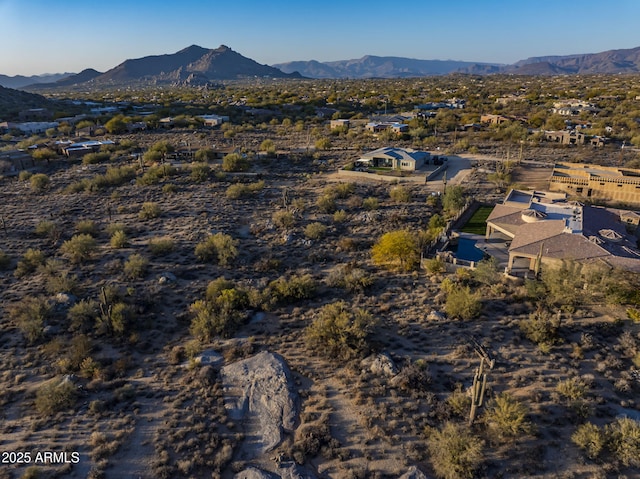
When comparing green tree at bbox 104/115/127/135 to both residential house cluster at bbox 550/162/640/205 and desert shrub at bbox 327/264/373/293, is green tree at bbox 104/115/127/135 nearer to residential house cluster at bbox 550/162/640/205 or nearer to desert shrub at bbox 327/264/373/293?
desert shrub at bbox 327/264/373/293

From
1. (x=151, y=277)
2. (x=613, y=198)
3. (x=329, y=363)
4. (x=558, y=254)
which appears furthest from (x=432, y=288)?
(x=613, y=198)

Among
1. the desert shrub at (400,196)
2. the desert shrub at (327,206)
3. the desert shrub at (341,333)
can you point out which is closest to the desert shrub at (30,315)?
the desert shrub at (341,333)

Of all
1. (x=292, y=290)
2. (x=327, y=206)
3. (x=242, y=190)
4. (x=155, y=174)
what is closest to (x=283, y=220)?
(x=327, y=206)

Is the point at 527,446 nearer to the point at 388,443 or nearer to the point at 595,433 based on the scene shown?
the point at 595,433

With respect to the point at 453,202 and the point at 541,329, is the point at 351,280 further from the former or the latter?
the point at 453,202

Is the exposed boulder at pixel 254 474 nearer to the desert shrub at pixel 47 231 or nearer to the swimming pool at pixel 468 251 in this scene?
the swimming pool at pixel 468 251

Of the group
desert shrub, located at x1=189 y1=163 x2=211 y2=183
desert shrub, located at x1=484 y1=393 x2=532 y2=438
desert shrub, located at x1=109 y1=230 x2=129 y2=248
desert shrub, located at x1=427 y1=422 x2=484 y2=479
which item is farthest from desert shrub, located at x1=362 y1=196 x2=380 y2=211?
desert shrub, located at x1=427 y1=422 x2=484 y2=479
